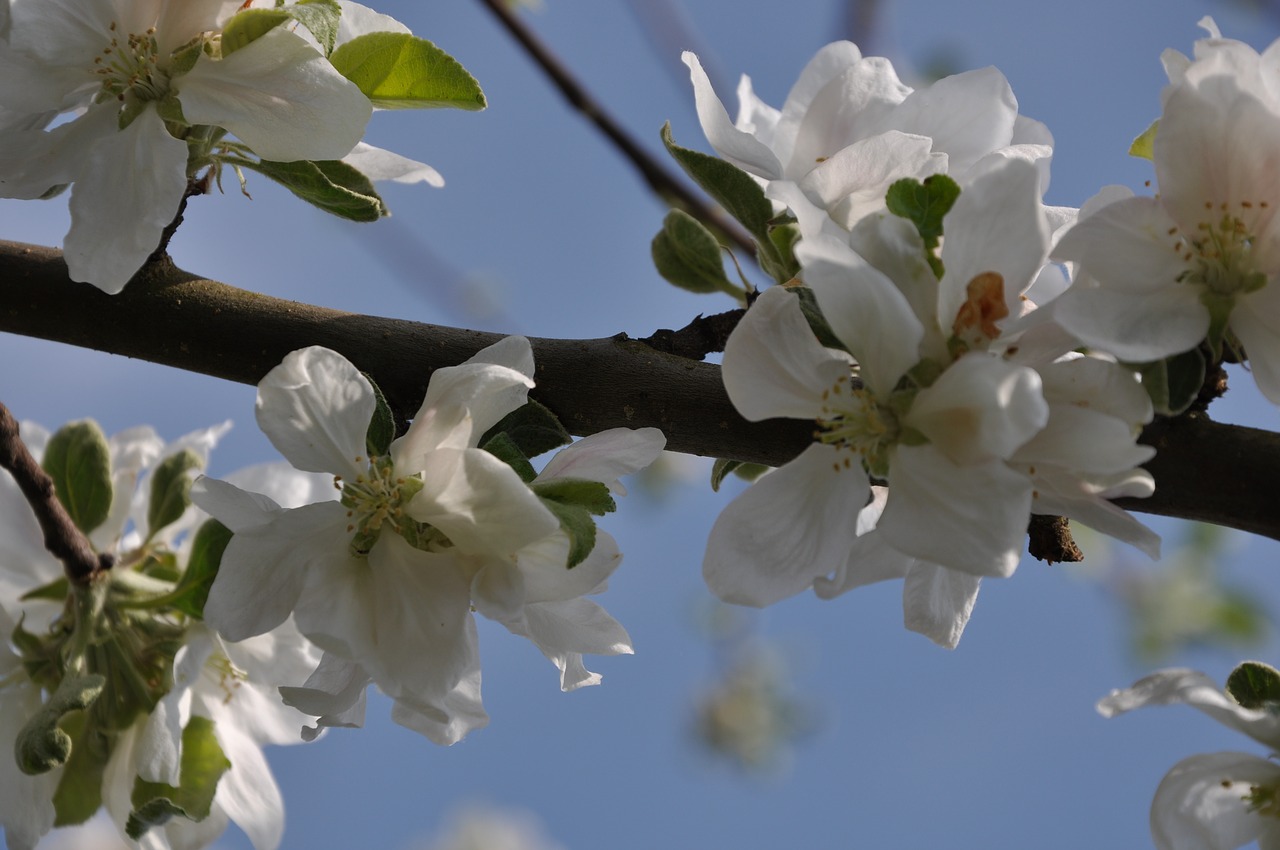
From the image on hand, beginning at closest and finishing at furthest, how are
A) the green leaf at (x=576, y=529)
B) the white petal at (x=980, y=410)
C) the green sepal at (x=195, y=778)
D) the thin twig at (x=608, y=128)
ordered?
the white petal at (x=980, y=410) < the green leaf at (x=576, y=529) < the green sepal at (x=195, y=778) < the thin twig at (x=608, y=128)

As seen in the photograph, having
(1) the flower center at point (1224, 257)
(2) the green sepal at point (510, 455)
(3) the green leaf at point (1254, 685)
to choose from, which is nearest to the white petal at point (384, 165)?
(2) the green sepal at point (510, 455)

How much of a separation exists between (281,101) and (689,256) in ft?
1.29

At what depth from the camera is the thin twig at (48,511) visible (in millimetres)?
1128

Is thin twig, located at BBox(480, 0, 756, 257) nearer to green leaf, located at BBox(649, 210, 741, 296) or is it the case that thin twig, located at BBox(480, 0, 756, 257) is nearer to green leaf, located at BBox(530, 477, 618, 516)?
green leaf, located at BBox(649, 210, 741, 296)

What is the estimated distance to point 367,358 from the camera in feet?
3.32

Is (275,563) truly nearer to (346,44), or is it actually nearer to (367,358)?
(367,358)

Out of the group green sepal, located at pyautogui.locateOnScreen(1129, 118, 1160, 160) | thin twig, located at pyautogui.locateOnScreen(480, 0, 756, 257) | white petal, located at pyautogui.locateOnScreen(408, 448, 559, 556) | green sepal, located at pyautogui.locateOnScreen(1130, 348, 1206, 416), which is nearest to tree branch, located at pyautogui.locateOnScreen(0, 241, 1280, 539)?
white petal, located at pyautogui.locateOnScreen(408, 448, 559, 556)

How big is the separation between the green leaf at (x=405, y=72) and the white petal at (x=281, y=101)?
0.10m

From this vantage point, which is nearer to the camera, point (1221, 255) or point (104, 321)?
point (1221, 255)

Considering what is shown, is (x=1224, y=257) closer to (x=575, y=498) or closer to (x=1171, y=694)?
(x=1171, y=694)

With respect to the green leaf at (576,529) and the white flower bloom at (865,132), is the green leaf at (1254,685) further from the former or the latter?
the green leaf at (576,529)

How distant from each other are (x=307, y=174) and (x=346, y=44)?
0.42 feet

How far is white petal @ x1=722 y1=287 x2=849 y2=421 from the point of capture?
878 mm

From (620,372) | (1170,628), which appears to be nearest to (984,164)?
(620,372)
